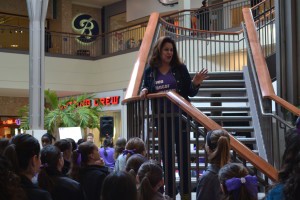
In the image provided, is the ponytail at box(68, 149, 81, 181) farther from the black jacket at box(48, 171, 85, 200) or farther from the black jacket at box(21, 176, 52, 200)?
the black jacket at box(21, 176, 52, 200)

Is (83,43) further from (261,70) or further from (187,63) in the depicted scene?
(261,70)

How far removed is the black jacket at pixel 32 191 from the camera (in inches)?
106

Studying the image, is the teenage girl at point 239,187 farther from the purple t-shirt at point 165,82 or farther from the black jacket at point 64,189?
the purple t-shirt at point 165,82

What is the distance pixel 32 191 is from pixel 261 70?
182 inches

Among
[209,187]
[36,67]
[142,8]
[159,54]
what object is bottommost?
[209,187]

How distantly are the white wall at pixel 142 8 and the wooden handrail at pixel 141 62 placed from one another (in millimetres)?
10676

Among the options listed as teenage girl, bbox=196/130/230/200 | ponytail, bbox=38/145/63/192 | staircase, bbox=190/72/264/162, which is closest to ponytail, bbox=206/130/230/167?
teenage girl, bbox=196/130/230/200

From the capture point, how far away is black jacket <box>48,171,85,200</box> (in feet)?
10.9

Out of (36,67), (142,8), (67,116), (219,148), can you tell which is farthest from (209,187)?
(142,8)

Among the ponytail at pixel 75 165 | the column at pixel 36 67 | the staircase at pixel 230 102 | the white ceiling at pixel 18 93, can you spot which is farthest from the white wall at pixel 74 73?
the ponytail at pixel 75 165

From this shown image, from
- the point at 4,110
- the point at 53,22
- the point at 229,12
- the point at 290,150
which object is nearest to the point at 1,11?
the point at 53,22

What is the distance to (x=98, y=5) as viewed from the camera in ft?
77.4

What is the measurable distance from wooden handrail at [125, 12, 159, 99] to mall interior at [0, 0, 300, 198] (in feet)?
0.06

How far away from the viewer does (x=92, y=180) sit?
12.7ft
